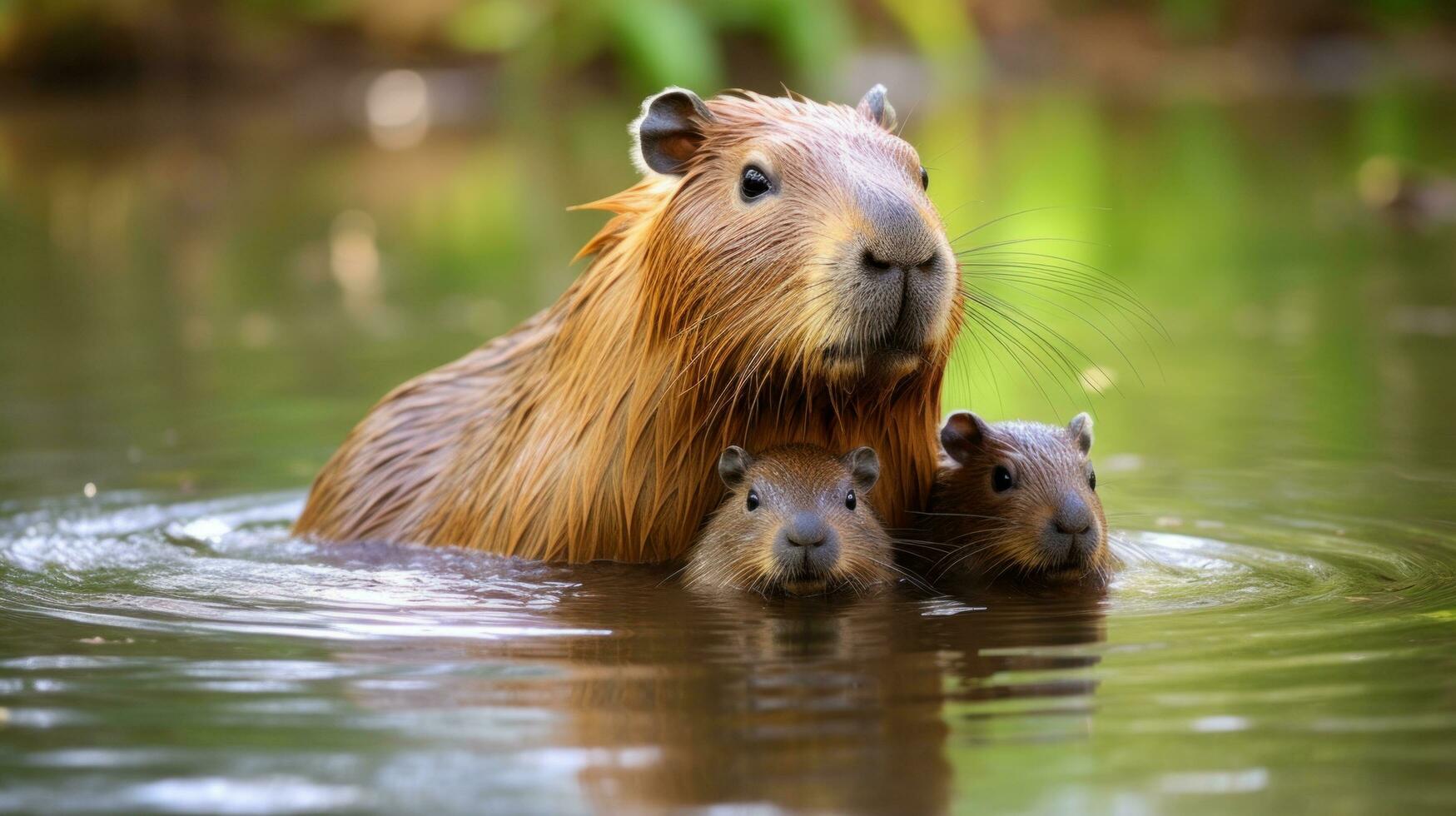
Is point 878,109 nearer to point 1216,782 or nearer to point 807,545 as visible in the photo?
point 807,545

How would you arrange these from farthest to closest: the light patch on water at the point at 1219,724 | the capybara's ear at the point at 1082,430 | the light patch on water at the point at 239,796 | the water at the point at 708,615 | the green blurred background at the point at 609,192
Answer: the green blurred background at the point at 609,192
the capybara's ear at the point at 1082,430
the light patch on water at the point at 1219,724
the water at the point at 708,615
the light patch on water at the point at 239,796

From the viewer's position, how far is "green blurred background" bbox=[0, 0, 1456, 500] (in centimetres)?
898

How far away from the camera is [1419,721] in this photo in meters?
4.06

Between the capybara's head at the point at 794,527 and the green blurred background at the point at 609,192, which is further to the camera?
the green blurred background at the point at 609,192

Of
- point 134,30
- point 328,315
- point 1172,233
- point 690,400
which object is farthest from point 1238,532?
point 134,30

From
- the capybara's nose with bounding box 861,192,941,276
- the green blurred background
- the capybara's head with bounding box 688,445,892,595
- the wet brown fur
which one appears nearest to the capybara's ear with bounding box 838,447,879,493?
the capybara's head with bounding box 688,445,892,595

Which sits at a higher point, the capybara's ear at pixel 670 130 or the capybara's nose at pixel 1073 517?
the capybara's ear at pixel 670 130

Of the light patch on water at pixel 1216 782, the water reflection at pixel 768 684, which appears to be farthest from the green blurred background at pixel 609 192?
the light patch on water at pixel 1216 782

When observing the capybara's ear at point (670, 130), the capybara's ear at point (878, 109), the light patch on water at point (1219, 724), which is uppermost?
the capybara's ear at point (878, 109)

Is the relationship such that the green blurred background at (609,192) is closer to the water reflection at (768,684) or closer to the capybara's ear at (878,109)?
the capybara's ear at (878,109)

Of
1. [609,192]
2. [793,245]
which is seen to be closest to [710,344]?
[793,245]

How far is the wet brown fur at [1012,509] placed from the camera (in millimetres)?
5676

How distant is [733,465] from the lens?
5.48m

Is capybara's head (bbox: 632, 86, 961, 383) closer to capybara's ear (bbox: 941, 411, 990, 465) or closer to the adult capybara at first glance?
the adult capybara
